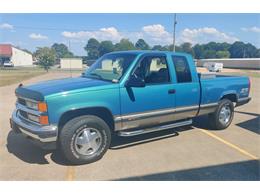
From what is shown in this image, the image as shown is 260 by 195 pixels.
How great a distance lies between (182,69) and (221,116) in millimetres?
1926

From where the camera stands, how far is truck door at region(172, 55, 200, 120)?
545 cm

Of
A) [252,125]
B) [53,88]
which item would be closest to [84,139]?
[53,88]

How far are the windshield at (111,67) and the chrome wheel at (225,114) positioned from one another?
3.03 meters

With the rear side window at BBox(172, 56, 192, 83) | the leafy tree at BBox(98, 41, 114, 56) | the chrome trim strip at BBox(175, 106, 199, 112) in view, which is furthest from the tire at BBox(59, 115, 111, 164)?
the leafy tree at BBox(98, 41, 114, 56)

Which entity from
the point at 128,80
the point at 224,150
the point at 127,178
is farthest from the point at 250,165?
the point at 128,80

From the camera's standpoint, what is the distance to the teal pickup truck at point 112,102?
409 cm

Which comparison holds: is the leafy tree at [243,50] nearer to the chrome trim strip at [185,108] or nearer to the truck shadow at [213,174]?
the chrome trim strip at [185,108]

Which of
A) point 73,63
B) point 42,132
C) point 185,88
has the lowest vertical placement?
point 42,132

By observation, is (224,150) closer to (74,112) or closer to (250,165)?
(250,165)

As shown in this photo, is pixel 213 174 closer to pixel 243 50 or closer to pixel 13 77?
pixel 13 77

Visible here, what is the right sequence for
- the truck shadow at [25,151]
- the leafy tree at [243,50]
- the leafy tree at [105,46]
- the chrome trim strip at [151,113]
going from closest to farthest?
1. the truck shadow at [25,151]
2. the chrome trim strip at [151,113]
3. the leafy tree at [105,46]
4. the leafy tree at [243,50]

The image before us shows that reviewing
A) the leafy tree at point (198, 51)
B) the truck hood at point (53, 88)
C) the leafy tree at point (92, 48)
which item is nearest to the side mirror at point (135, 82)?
the truck hood at point (53, 88)

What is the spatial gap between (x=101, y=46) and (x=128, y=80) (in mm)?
84227

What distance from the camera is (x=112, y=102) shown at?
451 centimetres
